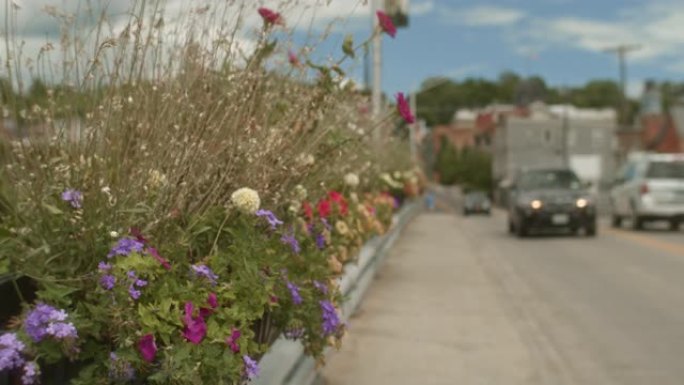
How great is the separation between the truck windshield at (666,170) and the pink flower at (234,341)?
2238 centimetres

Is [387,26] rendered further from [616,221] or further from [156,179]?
[616,221]

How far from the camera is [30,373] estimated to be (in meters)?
3.07

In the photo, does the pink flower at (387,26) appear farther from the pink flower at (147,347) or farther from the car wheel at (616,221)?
the car wheel at (616,221)

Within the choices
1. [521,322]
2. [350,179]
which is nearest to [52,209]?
[350,179]

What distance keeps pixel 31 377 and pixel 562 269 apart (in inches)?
477

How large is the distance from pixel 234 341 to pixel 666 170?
74.4 ft

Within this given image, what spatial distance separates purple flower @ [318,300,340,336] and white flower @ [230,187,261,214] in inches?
34.6

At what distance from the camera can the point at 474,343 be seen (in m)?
7.98

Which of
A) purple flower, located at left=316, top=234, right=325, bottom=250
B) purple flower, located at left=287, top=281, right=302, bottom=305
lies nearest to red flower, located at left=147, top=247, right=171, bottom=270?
purple flower, located at left=287, top=281, right=302, bottom=305

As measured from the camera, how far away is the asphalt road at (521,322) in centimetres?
686

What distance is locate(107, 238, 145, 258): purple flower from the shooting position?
347 centimetres

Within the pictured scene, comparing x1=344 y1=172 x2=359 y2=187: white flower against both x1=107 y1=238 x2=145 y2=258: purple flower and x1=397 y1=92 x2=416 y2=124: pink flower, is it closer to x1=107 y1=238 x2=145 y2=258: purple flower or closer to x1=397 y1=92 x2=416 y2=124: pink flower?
x1=397 y1=92 x2=416 y2=124: pink flower

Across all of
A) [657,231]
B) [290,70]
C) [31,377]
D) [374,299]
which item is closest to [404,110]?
[290,70]

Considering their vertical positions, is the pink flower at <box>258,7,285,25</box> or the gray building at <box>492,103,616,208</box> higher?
the pink flower at <box>258,7,285,25</box>
